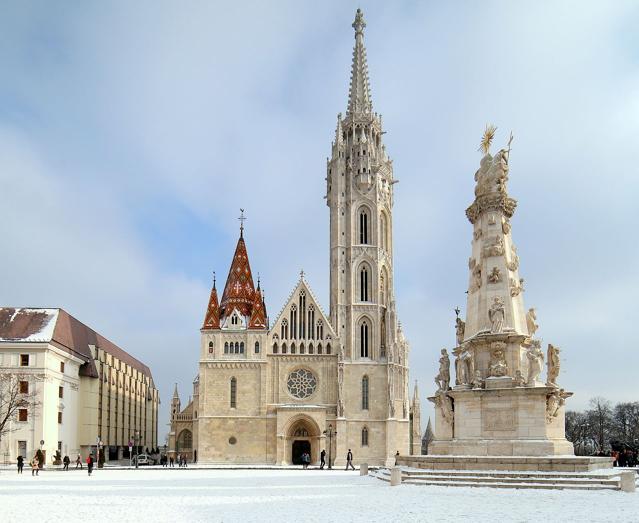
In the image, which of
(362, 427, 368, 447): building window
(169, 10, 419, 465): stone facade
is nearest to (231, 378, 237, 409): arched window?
(169, 10, 419, 465): stone facade

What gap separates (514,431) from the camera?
2408 cm

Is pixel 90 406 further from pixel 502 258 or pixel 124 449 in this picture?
pixel 502 258

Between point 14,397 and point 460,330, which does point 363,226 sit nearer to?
point 14,397

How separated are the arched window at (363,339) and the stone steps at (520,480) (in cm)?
3992

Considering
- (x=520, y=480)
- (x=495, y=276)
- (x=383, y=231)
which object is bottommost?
(x=520, y=480)

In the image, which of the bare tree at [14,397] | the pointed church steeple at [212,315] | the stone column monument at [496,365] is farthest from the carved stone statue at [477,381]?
the pointed church steeple at [212,315]

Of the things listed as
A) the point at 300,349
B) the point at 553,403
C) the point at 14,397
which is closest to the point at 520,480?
the point at 553,403

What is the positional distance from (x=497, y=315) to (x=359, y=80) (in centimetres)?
4968

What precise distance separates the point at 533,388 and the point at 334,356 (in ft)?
129

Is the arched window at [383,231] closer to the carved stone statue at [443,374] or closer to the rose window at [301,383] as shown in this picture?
the rose window at [301,383]

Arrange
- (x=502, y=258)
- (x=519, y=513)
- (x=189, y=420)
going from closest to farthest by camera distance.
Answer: (x=519, y=513), (x=502, y=258), (x=189, y=420)

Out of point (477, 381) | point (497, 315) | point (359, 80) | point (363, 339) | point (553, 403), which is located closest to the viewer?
point (553, 403)

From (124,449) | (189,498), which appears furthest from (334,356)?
(189,498)

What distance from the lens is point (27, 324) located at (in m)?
53.4
